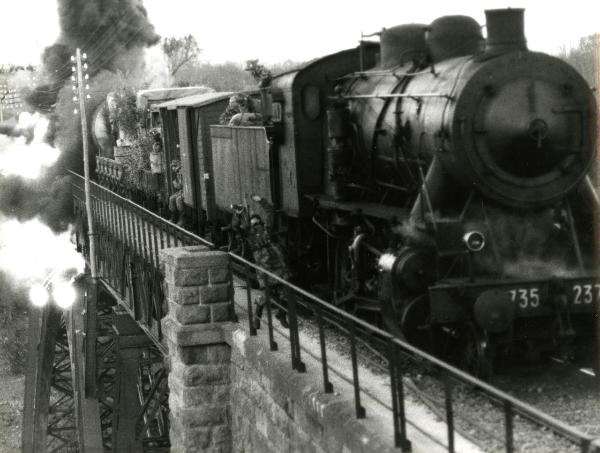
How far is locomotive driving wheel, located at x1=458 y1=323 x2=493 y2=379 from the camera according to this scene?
8242 millimetres

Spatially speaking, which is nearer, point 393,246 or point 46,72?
point 393,246

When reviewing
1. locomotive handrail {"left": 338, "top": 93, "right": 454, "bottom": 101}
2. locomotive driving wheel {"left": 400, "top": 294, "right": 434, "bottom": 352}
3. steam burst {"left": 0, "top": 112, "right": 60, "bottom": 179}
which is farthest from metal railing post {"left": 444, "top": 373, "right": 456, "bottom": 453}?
steam burst {"left": 0, "top": 112, "right": 60, "bottom": 179}

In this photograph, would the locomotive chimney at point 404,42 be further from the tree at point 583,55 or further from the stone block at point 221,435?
the tree at point 583,55

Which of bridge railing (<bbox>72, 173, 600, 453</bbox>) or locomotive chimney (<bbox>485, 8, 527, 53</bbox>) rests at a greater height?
locomotive chimney (<bbox>485, 8, 527, 53</bbox>)

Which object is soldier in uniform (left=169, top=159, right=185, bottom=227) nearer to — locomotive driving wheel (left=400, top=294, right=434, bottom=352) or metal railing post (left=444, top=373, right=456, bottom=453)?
locomotive driving wheel (left=400, top=294, right=434, bottom=352)

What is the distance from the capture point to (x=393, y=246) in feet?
29.8

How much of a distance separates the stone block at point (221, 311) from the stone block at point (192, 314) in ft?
0.13

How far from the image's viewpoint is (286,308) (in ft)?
34.2

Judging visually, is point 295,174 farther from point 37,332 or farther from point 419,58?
point 37,332

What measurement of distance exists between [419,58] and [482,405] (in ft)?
12.3

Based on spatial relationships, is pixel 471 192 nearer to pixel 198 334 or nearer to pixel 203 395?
pixel 198 334

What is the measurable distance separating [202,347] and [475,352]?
3059 millimetres

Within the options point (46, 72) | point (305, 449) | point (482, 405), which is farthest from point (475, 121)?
point (46, 72)

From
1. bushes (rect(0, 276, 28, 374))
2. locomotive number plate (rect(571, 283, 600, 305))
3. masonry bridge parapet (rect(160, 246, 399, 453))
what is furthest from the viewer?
bushes (rect(0, 276, 28, 374))
